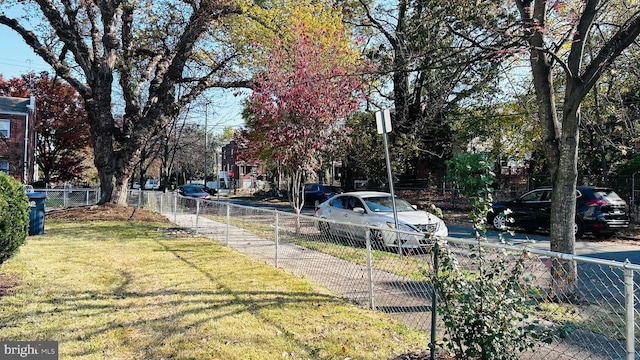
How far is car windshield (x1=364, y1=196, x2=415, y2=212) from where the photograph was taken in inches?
442

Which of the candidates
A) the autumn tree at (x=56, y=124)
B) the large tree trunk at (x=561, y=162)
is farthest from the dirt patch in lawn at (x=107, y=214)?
the autumn tree at (x=56, y=124)

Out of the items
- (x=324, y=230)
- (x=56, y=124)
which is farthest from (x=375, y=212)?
(x=56, y=124)

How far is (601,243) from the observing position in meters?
13.1

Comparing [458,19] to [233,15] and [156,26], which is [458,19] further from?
[156,26]

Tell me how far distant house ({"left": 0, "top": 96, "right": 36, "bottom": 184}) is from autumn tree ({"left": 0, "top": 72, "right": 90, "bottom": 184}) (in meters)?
1.46

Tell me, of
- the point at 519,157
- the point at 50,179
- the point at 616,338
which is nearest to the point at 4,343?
the point at 616,338

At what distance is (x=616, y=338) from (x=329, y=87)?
871cm

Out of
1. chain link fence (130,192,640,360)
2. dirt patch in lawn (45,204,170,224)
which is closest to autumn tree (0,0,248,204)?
dirt patch in lawn (45,204,170,224)

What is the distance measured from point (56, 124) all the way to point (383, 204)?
35104 mm

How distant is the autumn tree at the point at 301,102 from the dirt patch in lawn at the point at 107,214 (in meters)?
6.20

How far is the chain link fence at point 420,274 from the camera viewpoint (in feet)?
11.3

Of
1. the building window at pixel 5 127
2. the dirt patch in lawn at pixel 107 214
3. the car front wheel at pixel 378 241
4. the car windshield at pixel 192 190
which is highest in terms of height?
the building window at pixel 5 127

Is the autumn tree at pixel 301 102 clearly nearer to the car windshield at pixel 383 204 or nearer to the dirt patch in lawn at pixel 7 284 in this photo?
the car windshield at pixel 383 204

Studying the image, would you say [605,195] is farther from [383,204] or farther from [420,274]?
[420,274]
